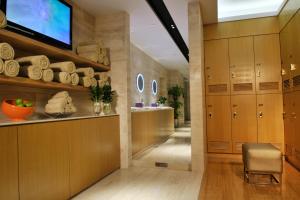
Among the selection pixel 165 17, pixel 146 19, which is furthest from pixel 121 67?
pixel 165 17

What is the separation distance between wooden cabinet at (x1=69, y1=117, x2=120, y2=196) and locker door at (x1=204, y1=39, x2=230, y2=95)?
2180mm

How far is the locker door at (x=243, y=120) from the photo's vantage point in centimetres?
456

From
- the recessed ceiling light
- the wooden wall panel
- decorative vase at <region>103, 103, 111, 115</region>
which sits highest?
the recessed ceiling light

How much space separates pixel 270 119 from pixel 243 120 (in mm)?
499

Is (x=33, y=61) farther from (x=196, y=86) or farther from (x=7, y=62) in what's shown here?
(x=196, y=86)

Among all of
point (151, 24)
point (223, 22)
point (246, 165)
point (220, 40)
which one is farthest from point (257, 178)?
point (151, 24)

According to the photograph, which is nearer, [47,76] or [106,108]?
[47,76]

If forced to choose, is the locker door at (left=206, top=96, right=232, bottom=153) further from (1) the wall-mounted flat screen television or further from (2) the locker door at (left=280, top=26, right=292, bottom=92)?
(1) the wall-mounted flat screen television

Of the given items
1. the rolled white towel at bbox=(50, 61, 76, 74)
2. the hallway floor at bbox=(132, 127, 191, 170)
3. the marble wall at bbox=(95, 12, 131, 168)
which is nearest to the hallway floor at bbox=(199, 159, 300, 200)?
the hallway floor at bbox=(132, 127, 191, 170)

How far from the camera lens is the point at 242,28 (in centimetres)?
464

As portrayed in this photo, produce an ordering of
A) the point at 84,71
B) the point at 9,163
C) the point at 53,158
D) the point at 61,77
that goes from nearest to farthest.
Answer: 1. the point at 9,163
2. the point at 53,158
3. the point at 61,77
4. the point at 84,71

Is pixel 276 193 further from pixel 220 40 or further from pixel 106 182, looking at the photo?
pixel 220 40

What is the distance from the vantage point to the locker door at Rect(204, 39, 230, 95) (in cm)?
472

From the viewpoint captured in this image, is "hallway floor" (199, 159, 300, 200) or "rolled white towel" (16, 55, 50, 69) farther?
"hallway floor" (199, 159, 300, 200)
